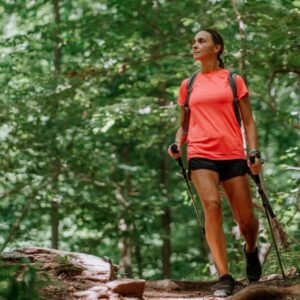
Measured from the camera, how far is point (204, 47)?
5.63 m

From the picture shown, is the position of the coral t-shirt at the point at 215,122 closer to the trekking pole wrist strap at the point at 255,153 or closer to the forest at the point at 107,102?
the trekking pole wrist strap at the point at 255,153

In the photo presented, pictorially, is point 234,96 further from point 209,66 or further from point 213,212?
point 213,212

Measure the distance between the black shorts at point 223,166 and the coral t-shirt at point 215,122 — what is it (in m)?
0.04

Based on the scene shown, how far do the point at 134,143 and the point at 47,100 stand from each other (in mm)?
5865

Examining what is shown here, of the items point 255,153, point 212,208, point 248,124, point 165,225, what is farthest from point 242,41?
point 165,225

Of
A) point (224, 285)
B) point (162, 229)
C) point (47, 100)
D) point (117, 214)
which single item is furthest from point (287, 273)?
point (162, 229)

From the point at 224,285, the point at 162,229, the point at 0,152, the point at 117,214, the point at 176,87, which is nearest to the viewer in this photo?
the point at 224,285

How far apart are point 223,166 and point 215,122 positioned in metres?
0.42

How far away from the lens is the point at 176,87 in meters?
11.9

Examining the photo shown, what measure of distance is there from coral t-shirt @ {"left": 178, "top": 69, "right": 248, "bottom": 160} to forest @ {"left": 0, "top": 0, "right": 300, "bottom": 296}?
3.03 meters

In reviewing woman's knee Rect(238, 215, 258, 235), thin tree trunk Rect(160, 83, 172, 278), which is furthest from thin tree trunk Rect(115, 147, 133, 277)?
woman's knee Rect(238, 215, 258, 235)

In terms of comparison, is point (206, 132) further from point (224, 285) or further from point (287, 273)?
point (287, 273)

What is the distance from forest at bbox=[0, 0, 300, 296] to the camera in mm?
9766

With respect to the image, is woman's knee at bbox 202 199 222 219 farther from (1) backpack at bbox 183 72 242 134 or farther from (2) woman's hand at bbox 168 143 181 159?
(1) backpack at bbox 183 72 242 134
